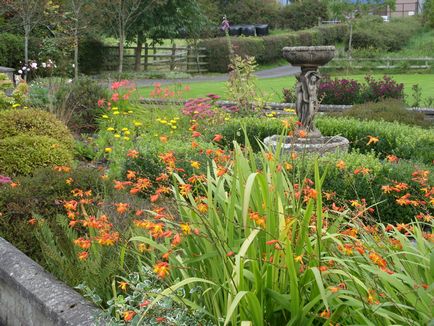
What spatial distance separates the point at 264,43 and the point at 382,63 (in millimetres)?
6635

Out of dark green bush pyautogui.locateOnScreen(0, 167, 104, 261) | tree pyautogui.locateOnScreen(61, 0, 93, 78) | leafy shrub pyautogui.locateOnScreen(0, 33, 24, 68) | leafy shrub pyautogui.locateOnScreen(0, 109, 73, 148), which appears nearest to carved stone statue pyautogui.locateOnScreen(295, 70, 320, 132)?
leafy shrub pyautogui.locateOnScreen(0, 109, 73, 148)

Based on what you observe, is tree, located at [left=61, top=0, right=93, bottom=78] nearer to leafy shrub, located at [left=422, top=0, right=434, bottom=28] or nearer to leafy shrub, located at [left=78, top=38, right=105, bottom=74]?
leafy shrub, located at [left=78, top=38, right=105, bottom=74]

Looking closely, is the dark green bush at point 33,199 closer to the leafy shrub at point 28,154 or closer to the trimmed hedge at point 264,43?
the leafy shrub at point 28,154

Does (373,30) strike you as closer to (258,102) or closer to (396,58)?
(396,58)

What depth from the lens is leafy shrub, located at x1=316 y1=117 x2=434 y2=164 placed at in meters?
9.09

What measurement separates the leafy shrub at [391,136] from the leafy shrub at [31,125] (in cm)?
391

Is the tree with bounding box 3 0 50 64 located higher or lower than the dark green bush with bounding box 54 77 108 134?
higher

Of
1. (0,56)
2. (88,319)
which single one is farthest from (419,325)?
(0,56)

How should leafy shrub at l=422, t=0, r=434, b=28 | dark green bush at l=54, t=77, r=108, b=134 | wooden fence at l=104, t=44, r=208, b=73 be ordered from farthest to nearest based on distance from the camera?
leafy shrub at l=422, t=0, r=434, b=28, wooden fence at l=104, t=44, r=208, b=73, dark green bush at l=54, t=77, r=108, b=134

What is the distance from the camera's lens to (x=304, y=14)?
49625mm

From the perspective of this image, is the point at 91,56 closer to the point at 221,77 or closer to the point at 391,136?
the point at 221,77

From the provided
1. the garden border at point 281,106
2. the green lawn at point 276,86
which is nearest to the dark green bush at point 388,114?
the garden border at point 281,106

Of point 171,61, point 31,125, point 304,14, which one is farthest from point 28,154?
point 304,14

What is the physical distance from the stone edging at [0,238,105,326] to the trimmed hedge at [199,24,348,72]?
27.1 metres
